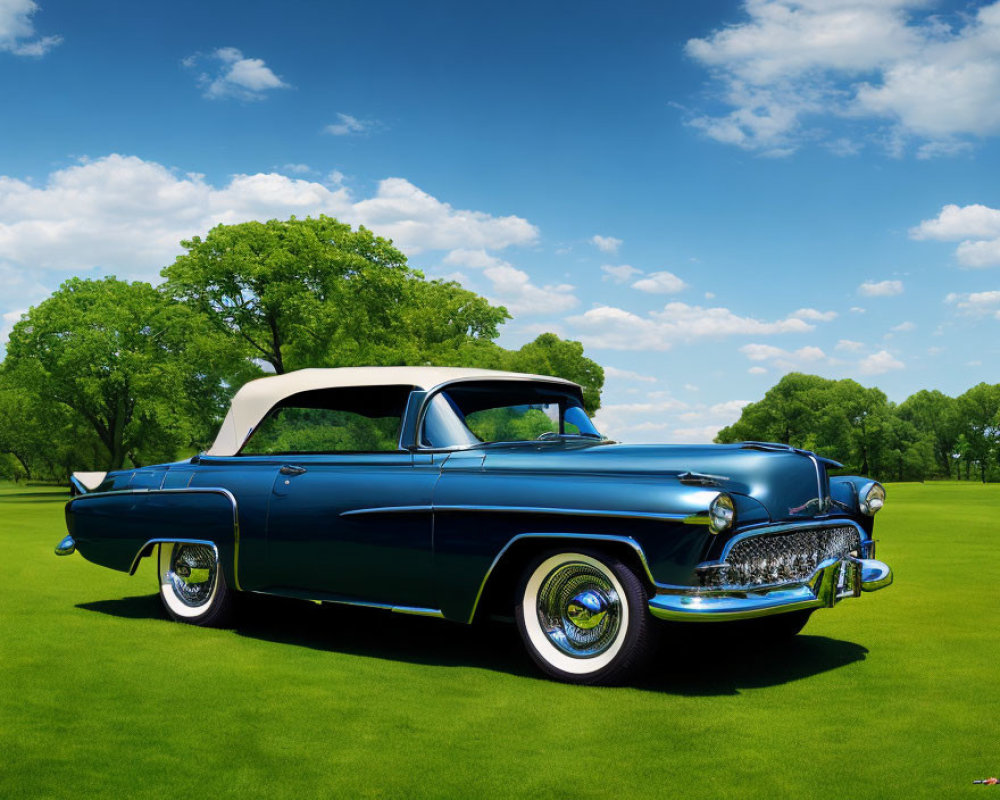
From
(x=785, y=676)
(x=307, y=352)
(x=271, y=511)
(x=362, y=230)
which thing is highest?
(x=362, y=230)

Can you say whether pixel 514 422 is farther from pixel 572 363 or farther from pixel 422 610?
pixel 572 363

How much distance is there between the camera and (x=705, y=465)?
18.4ft

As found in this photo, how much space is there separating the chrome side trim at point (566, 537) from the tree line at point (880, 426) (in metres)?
79.2

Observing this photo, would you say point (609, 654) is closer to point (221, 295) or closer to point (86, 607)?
point (86, 607)

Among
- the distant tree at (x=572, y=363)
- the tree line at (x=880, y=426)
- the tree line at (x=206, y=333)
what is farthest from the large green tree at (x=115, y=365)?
the tree line at (x=880, y=426)

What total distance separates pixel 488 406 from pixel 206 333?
3427cm

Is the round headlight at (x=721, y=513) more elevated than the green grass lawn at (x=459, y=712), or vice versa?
the round headlight at (x=721, y=513)

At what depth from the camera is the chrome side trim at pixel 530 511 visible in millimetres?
5266

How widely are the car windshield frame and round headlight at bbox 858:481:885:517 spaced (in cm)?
175

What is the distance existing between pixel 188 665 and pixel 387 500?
1.57 metres

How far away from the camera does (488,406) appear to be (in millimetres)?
6809

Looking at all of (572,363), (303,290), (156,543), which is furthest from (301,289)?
(156,543)

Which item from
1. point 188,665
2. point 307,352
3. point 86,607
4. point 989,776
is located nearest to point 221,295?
point 307,352

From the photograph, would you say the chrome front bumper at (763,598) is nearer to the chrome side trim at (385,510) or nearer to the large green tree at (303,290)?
the chrome side trim at (385,510)
